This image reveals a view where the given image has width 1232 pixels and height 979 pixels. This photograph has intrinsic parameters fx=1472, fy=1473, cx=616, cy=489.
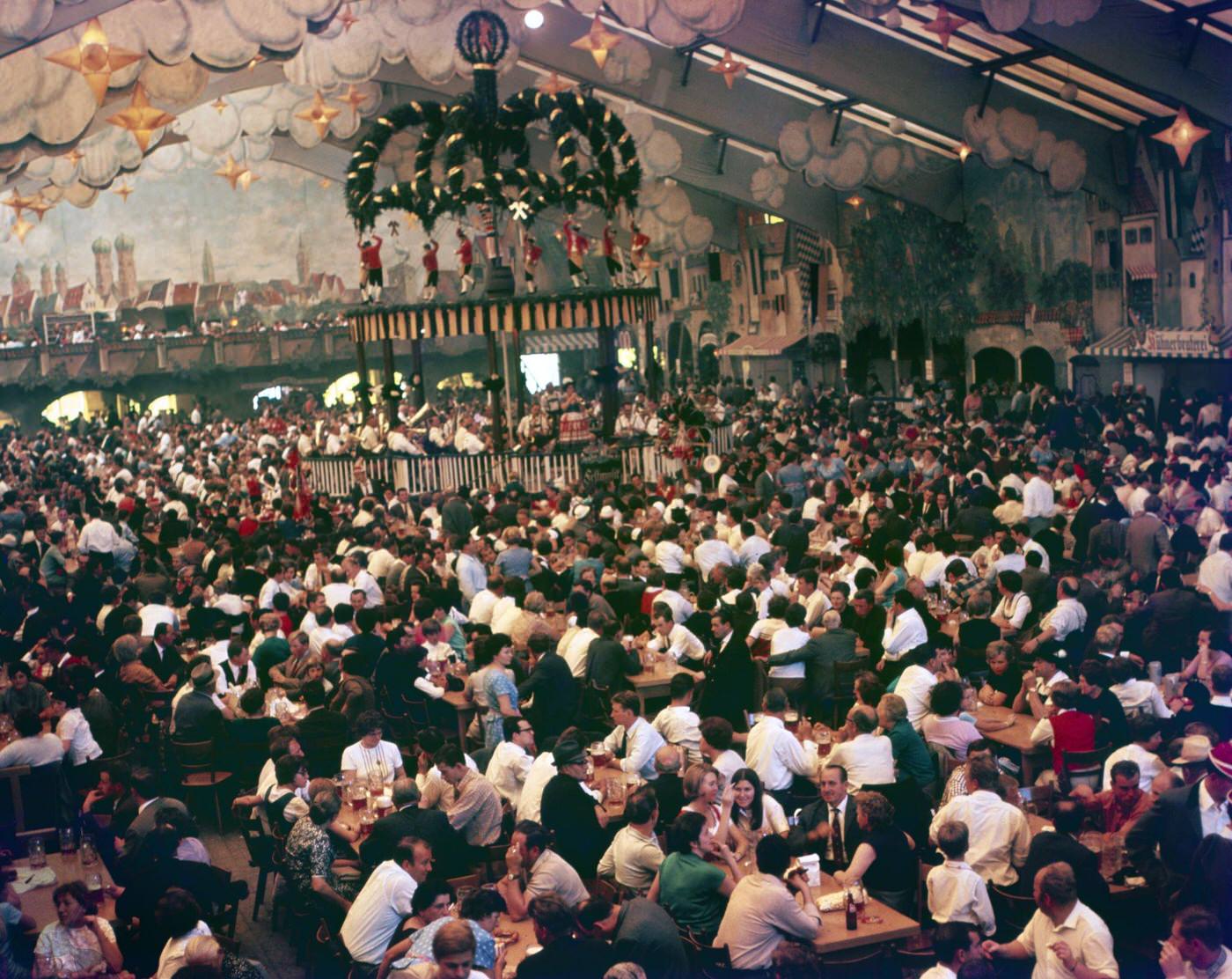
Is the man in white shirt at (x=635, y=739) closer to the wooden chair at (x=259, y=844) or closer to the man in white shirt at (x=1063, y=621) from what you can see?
the wooden chair at (x=259, y=844)

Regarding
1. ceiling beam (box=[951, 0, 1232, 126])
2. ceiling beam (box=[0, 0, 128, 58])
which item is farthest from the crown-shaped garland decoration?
ceiling beam (box=[0, 0, 128, 58])

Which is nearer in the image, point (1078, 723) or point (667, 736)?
point (1078, 723)

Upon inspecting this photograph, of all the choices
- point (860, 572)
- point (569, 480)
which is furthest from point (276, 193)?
point (860, 572)

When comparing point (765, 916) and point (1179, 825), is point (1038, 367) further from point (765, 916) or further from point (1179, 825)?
point (765, 916)

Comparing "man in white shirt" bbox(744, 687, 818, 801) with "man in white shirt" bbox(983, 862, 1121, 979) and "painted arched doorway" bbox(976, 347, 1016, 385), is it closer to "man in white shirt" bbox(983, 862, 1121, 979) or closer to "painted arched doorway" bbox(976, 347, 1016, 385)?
"man in white shirt" bbox(983, 862, 1121, 979)

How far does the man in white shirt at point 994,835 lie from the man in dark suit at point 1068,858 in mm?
200

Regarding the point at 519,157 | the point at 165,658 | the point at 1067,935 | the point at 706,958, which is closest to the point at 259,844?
the point at 706,958

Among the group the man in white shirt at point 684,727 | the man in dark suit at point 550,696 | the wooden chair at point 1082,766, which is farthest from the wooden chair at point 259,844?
the wooden chair at point 1082,766

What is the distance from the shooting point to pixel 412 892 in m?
6.54

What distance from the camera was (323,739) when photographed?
9.52 metres

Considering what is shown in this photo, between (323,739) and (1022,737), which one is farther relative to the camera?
(323,739)

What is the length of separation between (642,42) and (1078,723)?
1778 centimetres

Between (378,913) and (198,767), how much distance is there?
12.1 ft

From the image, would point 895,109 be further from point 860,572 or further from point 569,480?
point 860,572
